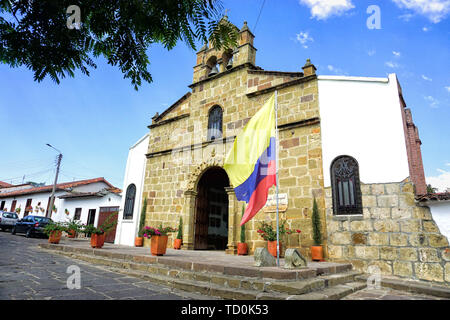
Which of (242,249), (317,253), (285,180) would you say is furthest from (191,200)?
(317,253)

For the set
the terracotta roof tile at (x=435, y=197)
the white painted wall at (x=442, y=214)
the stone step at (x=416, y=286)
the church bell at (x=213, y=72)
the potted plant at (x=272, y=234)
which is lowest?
the stone step at (x=416, y=286)

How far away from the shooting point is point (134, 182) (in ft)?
42.7

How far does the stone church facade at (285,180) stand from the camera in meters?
6.39

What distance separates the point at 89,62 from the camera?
250 centimetres

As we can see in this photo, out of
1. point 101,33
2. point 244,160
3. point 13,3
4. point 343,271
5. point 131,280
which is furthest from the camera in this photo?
point 343,271

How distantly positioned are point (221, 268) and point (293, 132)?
5.24 metres

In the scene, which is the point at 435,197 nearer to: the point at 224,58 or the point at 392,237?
the point at 392,237

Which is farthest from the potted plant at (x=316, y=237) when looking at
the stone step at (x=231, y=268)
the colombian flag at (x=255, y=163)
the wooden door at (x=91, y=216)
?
the wooden door at (x=91, y=216)

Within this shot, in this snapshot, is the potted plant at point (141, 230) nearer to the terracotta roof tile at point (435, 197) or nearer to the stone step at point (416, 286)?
the stone step at point (416, 286)

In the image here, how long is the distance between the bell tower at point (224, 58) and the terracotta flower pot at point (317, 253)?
22.9ft

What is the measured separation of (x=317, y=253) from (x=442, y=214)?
2899mm

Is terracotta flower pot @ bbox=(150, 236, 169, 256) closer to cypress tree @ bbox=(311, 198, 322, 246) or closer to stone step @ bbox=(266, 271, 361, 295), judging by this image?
stone step @ bbox=(266, 271, 361, 295)

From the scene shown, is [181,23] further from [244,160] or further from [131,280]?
[131,280]
